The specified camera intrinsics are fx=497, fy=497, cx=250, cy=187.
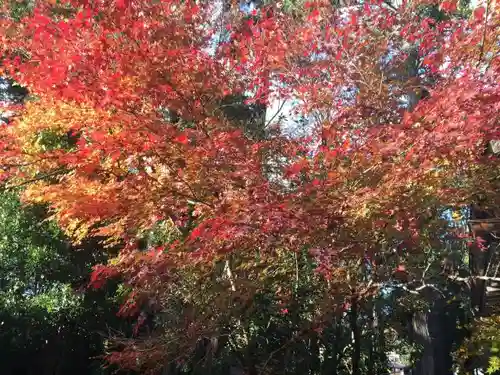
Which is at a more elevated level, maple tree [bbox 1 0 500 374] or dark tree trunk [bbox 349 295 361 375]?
maple tree [bbox 1 0 500 374]

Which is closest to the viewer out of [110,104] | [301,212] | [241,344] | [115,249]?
[301,212]

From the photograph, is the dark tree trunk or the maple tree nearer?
the maple tree

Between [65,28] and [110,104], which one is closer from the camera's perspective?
[110,104]

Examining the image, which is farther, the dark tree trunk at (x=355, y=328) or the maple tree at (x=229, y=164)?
the dark tree trunk at (x=355, y=328)

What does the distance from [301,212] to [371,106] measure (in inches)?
124

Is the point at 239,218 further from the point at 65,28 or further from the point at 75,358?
the point at 75,358

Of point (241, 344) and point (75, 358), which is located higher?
point (241, 344)

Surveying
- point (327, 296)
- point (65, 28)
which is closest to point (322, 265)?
point (327, 296)

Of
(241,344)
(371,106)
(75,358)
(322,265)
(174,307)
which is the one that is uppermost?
(371,106)

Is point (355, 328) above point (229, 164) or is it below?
below

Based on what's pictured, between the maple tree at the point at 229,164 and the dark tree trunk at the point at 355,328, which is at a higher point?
the maple tree at the point at 229,164

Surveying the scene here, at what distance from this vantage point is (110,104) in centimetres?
623

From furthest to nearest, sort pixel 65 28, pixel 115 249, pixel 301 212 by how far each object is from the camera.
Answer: pixel 115 249 < pixel 65 28 < pixel 301 212

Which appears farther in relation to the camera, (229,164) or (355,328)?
(355,328)
